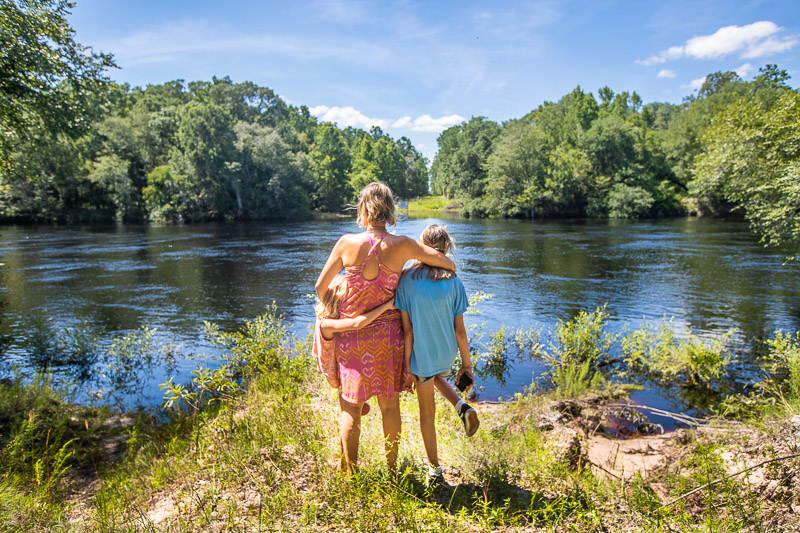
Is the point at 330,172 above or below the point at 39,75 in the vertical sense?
above

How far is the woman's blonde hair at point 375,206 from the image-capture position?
3188 millimetres

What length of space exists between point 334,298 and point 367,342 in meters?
0.38

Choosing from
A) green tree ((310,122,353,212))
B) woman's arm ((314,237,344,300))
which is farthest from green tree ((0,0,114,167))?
green tree ((310,122,353,212))

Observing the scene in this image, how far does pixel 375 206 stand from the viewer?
319 cm

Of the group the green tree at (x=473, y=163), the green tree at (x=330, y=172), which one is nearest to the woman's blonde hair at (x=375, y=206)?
the green tree at (x=473, y=163)

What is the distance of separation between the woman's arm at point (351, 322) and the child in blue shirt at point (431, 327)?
0.12 meters

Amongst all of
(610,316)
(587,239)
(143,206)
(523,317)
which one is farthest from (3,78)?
(143,206)

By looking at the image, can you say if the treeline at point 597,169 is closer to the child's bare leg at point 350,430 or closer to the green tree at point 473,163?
the green tree at point 473,163

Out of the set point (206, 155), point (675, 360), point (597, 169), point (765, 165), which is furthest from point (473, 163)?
point (675, 360)

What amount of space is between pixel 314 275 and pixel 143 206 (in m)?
42.5

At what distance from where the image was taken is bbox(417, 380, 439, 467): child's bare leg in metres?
3.29

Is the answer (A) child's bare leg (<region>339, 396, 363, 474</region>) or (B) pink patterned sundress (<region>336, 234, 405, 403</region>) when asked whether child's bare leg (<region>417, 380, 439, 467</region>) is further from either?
(A) child's bare leg (<region>339, 396, 363, 474</region>)

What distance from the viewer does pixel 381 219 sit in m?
3.21

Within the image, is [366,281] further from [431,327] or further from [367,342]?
[431,327]
